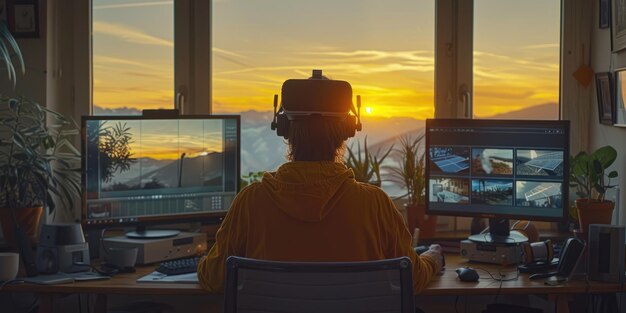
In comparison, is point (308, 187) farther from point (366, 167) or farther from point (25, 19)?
point (25, 19)

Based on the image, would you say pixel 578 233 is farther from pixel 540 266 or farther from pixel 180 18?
pixel 180 18

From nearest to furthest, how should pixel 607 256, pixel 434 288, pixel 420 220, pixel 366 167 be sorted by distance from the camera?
pixel 434 288 < pixel 607 256 < pixel 420 220 < pixel 366 167

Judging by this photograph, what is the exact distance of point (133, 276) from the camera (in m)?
3.03

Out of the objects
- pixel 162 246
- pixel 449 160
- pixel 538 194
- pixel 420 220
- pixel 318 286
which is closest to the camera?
pixel 318 286

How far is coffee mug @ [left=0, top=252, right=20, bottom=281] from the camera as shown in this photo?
288 cm

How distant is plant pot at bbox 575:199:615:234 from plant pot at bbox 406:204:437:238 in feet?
2.08

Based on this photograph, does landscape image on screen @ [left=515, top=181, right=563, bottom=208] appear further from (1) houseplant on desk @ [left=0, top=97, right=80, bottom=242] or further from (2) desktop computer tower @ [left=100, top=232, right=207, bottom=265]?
(1) houseplant on desk @ [left=0, top=97, right=80, bottom=242]

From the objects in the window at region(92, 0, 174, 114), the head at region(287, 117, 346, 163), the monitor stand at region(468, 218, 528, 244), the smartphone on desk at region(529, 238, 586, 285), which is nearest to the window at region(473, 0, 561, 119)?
the monitor stand at region(468, 218, 528, 244)

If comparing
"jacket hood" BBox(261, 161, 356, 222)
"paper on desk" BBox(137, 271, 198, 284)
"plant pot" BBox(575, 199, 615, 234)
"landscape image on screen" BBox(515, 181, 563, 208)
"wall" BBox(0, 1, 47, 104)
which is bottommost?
"paper on desk" BBox(137, 271, 198, 284)

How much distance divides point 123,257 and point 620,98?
214 centimetres

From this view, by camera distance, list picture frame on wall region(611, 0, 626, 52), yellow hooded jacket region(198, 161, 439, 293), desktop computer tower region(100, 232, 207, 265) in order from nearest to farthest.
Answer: yellow hooded jacket region(198, 161, 439, 293) < desktop computer tower region(100, 232, 207, 265) < picture frame on wall region(611, 0, 626, 52)

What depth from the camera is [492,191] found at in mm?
3410

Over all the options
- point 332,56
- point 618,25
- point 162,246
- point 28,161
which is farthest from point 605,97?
point 28,161

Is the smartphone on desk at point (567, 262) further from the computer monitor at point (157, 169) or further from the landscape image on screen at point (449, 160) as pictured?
the computer monitor at point (157, 169)
